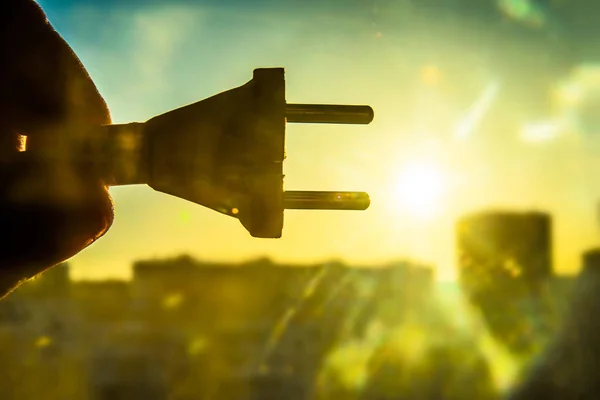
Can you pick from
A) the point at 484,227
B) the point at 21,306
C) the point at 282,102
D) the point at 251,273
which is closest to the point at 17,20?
the point at 282,102

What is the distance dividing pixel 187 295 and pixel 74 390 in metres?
10.5

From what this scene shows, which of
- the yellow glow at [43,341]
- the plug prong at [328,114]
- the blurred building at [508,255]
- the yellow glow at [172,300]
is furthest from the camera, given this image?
the blurred building at [508,255]

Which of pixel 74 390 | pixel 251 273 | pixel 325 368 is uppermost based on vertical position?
pixel 251 273

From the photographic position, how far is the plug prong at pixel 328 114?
79 centimetres

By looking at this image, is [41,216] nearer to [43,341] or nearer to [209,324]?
[43,341]

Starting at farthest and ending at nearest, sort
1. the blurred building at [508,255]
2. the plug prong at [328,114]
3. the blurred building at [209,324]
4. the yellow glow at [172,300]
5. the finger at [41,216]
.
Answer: the blurred building at [508,255] < the yellow glow at [172,300] < the blurred building at [209,324] < the plug prong at [328,114] < the finger at [41,216]

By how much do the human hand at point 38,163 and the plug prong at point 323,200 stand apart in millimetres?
253

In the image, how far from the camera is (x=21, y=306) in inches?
832

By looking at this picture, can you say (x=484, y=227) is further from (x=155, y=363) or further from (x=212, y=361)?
(x=155, y=363)

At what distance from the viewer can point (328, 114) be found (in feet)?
2.70

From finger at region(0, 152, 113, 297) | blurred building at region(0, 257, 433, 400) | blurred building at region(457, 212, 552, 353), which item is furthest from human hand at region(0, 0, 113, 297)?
blurred building at region(457, 212, 552, 353)

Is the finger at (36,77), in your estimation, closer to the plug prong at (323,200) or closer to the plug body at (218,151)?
the plug body at (218,151)

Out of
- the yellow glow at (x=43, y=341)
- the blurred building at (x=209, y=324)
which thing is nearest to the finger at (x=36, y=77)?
the blurred building at (x=209, y=324)

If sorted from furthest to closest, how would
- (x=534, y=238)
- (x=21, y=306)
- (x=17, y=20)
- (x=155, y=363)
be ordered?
(x=534, y=238) < (x=155, y=363) < (x=21, y=306) < (x=17, y=20)
